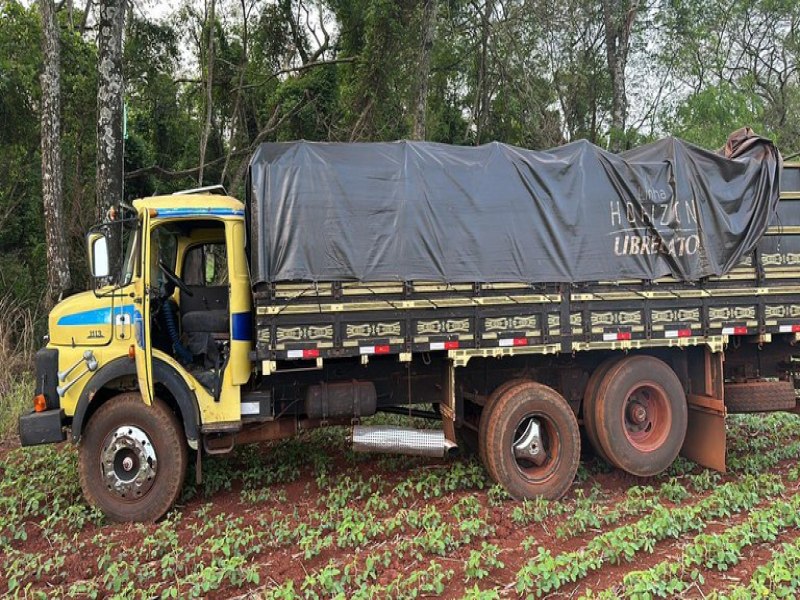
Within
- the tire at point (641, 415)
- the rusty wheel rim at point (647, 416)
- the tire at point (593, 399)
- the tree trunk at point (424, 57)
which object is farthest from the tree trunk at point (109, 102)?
Answer: the rusty wheel rim at point (647, 416)

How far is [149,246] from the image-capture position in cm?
510

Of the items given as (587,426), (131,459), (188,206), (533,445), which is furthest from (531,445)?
(188,206)

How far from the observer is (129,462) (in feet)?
16.4

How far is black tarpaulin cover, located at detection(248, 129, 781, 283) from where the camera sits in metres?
4.97

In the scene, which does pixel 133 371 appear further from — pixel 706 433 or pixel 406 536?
pixel 706 433

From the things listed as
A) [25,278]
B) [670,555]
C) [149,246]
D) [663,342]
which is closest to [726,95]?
[663,342]

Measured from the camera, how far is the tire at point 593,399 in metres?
5.84

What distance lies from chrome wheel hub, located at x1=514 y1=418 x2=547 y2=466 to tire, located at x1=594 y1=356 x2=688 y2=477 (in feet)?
2.18

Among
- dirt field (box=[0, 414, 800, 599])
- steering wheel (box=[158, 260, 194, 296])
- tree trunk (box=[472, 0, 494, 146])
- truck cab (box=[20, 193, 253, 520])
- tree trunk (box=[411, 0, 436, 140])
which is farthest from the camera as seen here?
tree trunk (box=[472, 0, 494, 146])

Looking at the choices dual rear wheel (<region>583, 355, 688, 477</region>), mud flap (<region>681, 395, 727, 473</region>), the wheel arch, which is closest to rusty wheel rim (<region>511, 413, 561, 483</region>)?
dual rear wheel (<region>583, 355, 688, 477</region>)

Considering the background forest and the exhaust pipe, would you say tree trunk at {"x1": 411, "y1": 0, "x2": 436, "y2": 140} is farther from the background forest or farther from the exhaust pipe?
the exhaust pipe

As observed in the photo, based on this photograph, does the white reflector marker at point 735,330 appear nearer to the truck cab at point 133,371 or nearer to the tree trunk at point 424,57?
the truck cab at point 133,371

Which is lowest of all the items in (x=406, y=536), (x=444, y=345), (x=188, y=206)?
(x=406, y=536)

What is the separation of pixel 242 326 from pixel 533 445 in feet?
9.84
